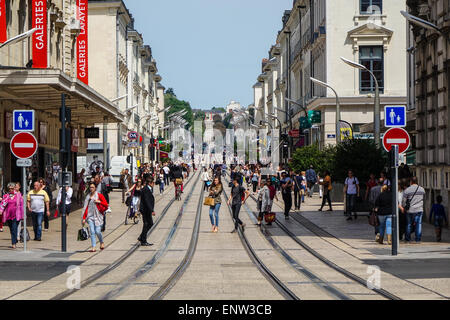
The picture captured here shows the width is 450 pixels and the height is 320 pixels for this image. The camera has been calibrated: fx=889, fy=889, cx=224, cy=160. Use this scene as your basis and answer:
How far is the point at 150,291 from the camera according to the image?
13.7 meters

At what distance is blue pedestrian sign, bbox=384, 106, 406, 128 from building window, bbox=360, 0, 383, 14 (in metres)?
38.2

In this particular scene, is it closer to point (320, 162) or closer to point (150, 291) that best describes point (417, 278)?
point (150, 291)

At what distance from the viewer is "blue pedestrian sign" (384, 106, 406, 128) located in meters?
20.4

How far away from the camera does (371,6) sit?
5766cm

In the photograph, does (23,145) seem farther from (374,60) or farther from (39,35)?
(374,60)

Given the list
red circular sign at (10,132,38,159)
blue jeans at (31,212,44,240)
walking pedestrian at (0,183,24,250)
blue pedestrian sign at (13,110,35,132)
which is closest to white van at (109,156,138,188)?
blue jeans at (31,212,44,240)

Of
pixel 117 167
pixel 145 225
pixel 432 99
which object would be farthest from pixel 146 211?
pixel 117 167

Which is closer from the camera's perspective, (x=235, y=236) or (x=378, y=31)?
(x=235, y=236)

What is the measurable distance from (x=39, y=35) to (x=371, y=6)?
91.9 feet

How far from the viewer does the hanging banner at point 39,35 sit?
1396 inches

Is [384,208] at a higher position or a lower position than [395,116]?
lower

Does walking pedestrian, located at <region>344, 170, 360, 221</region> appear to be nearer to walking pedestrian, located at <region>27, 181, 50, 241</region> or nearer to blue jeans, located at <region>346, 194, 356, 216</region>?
blue jeans, located at <region>346, 194, 356, 216</region>
